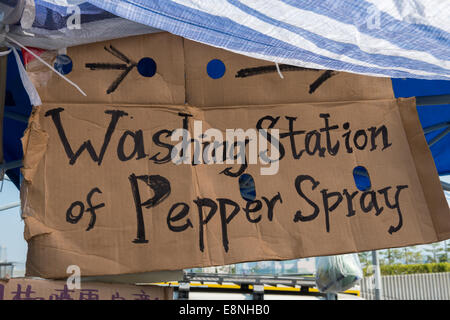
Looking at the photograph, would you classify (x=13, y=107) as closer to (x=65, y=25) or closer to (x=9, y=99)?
(x=9, y=99)

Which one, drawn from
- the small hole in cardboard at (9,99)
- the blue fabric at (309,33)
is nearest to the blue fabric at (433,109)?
the blue fabric at (309,33)

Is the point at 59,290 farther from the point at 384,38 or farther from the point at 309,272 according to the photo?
the point at 309,272

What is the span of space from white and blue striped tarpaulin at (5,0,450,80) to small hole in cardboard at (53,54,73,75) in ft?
0.59

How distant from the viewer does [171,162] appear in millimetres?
1771

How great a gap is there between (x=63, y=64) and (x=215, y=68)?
0.59 meters

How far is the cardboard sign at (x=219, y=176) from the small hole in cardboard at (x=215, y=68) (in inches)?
0.5

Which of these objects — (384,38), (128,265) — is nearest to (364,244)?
(384,38)

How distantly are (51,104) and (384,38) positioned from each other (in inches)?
46.4

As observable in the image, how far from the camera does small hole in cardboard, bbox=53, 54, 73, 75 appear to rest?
1772mm

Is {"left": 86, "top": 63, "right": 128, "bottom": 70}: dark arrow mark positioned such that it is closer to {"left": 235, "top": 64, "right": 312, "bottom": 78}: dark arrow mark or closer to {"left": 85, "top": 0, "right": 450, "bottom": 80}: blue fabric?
{"left": 85, "top": 0, "right": 450, "bottom": 80}: blue fabric

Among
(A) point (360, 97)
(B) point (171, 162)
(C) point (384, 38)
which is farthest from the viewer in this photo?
(A) point (360, 97)
